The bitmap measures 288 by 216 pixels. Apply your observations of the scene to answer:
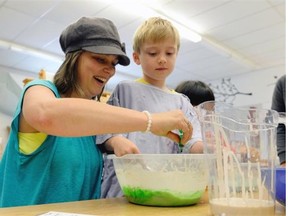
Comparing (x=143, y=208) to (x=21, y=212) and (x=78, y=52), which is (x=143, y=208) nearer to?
(x=21, y=212)

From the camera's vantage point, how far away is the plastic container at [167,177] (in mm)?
616

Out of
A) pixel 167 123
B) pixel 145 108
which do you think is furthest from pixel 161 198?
pixel 145 108

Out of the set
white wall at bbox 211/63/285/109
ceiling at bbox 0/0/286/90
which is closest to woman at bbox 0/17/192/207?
ceiling at bbox 0/0/286/90

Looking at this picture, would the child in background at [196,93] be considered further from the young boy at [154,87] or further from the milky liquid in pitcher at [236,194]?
the milky liquid in pitcher at [236,194]

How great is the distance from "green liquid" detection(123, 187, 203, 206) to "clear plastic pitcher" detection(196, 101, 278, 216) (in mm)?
107

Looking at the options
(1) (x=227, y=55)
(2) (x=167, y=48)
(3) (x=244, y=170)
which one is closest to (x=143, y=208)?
(3) (x=244, y=170)

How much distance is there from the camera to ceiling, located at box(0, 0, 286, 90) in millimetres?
2848

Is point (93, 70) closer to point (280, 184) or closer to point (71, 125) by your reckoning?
point (71, 125)

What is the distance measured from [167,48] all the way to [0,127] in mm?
4268

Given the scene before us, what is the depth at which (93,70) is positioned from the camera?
882 mm

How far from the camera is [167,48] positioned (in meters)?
1.00

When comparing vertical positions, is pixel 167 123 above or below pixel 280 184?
above

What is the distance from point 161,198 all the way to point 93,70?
1.43 feet

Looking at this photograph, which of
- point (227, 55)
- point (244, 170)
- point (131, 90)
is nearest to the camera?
point (244, 170)
